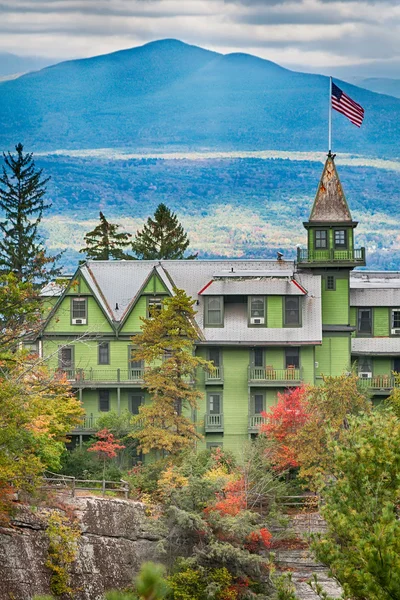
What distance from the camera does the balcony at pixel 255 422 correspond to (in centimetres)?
7150

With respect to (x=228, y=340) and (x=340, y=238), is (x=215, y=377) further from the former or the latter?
(x=340, y=238)

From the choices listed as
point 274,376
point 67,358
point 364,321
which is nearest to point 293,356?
point 274,376

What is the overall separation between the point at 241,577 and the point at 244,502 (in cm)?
508

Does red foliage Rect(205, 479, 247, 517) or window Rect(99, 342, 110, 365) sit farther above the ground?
window Rect(99, 342, 110, 365)

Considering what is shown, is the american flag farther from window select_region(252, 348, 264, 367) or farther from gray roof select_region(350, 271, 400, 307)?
window select_region(252, 348, 264, 367)

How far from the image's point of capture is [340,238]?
7662 cm

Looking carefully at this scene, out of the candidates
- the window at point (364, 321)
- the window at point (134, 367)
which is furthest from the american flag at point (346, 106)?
the window at point (134, 367)

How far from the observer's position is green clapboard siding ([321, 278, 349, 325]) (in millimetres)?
75188

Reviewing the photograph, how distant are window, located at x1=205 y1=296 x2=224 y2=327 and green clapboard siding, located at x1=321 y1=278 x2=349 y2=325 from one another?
5.90m

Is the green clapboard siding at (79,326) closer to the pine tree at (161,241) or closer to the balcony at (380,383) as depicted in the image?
the balcony at (380,383)

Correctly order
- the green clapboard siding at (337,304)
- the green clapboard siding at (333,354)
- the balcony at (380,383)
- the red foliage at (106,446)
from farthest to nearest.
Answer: the green clapboard siding at (337,304), the green clapboard siding at (333,354), the balcony at (380,383), the red foliage at (106,446)

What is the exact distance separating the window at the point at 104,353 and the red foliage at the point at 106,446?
19.3ft

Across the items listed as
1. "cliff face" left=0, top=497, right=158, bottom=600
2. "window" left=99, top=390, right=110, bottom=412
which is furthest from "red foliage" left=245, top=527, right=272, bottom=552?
"window" left=99, top=390, right=110, bottom=412

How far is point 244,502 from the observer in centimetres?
5806
